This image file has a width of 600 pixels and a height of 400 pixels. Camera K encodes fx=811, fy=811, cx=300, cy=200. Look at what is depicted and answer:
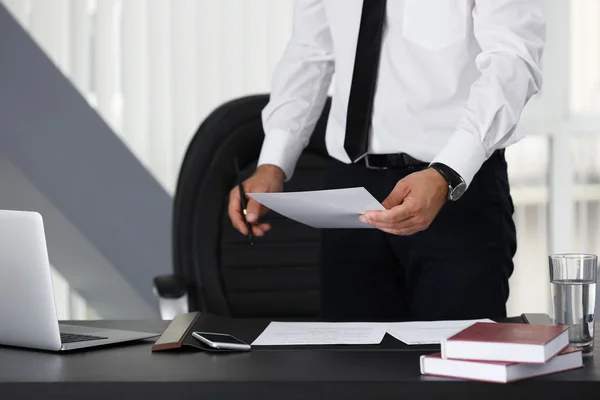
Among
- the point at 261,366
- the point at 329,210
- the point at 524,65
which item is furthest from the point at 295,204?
the point at 524,65

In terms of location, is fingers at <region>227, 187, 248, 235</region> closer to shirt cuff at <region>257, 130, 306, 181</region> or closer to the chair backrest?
shirt cuff at <region>257, 130, 306, 181</region>

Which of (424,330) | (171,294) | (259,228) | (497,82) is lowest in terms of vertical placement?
(171,294)

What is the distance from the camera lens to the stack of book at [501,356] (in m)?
0.89

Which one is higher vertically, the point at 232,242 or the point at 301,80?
the point at 301,80

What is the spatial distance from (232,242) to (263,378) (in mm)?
1212

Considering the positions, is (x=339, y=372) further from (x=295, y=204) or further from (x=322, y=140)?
(x=322, y=140)

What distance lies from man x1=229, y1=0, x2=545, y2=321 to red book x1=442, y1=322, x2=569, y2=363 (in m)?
0.40

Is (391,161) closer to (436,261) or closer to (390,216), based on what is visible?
(436,261)

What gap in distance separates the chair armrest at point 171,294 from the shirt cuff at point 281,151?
0.43m

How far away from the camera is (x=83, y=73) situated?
3.01 meters

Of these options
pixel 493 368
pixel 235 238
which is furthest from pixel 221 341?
pixel 235 238

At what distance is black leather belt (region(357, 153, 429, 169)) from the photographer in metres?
1.53

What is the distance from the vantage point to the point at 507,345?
0.90 m

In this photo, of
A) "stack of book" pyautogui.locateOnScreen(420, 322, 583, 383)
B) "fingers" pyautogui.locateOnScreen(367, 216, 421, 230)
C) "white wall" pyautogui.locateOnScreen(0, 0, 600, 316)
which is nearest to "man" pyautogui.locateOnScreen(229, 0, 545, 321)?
"fingers" pyautogui.locateOnScreen(367, 216, 421, 230)
